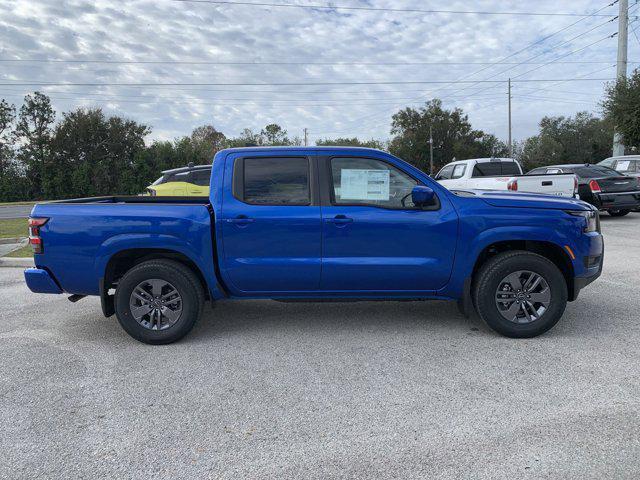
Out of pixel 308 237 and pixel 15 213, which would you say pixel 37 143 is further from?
pixel 308 237

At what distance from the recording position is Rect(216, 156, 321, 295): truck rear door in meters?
4.54

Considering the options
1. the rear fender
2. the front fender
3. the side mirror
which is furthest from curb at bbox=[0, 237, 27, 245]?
the front fender

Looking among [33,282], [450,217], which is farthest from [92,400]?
[450,217]

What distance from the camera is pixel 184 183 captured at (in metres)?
11.3

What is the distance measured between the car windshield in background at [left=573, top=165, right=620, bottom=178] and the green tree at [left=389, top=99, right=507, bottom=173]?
186 feet

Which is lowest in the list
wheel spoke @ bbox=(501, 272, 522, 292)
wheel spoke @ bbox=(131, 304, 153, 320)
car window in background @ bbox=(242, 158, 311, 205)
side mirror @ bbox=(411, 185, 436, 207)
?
wheel spoke @ bbox=(131, 304, 153, 320)

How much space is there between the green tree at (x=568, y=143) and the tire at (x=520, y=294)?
71656 millimetres

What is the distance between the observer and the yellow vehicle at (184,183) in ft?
36.7

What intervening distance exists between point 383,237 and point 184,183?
7.85 metres

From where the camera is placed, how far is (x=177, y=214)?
178 inches

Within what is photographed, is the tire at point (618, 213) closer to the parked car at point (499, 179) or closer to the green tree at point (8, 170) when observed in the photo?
the parked car at point (499, 179)

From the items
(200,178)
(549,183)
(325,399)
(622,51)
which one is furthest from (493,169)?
(622,51)

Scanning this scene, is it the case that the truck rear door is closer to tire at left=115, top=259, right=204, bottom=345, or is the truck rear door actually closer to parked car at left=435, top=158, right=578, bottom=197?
tire at left=115, top=259, right=204, bottom=345

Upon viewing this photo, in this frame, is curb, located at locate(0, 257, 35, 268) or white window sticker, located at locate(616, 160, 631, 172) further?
white window sticker, located at locate(616, 160, 631, 172)
